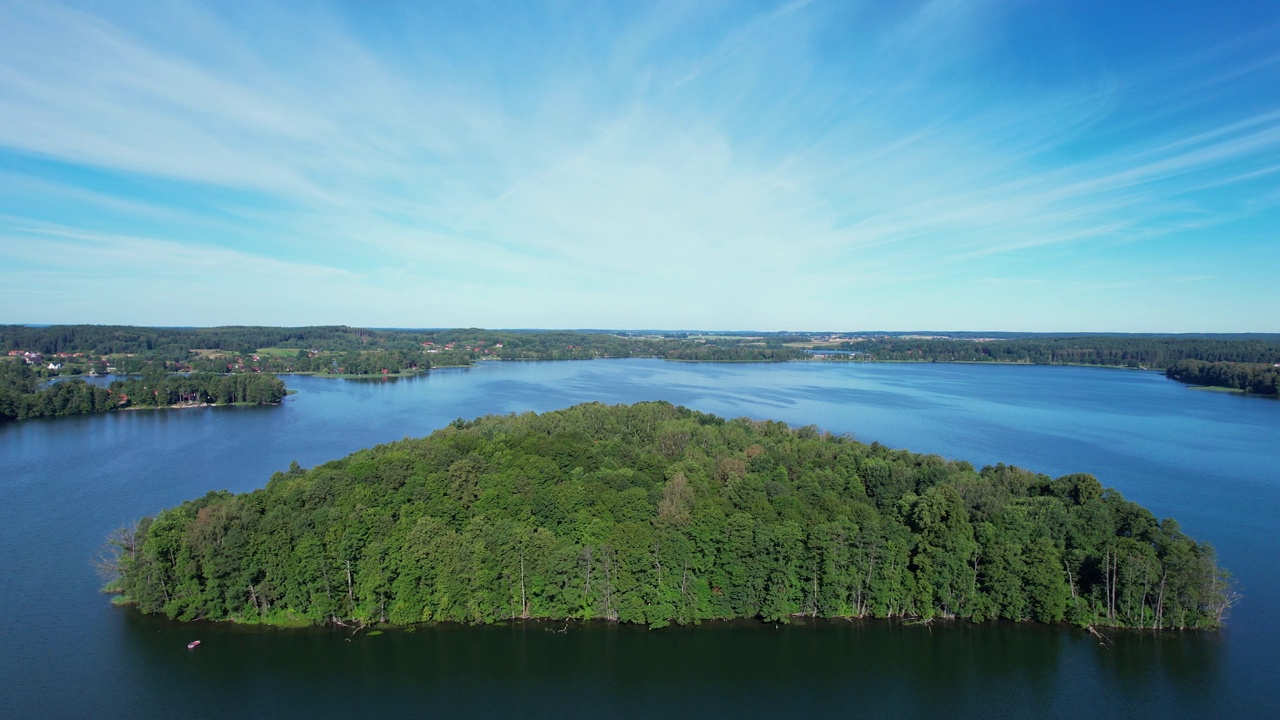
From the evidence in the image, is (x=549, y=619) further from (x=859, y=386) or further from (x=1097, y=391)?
(x=1097, y=391)

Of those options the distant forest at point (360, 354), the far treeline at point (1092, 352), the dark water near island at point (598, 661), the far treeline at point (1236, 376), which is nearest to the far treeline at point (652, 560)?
the dark water near island at point (598, 661)

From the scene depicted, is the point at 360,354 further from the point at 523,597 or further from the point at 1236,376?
the point at 1236,376

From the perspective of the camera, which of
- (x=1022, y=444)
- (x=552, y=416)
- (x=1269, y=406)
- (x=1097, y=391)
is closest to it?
(x=552, y=416)

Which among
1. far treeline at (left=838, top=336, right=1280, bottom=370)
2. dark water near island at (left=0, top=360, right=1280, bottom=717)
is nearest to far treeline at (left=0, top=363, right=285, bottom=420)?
dark water near island at (left=0, top=360, right=1280, bottom=717)

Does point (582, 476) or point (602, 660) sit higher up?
point (582, 476)

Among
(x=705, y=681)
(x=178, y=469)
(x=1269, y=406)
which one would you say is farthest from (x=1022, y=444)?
(x=178, y=469)
